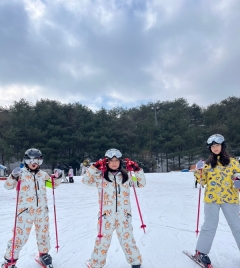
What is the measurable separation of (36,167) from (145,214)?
4.58m

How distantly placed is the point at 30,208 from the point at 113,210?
1.09 m

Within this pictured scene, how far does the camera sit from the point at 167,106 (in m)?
47.2

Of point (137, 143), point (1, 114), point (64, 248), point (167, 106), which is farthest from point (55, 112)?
point (64, 248)

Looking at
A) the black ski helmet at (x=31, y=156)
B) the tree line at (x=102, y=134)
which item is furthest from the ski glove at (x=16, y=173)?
the tree line at (x=102, y=134)

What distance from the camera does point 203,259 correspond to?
12.1ft

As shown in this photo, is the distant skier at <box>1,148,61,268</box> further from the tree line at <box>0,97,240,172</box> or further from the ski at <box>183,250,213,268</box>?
the tree line at <box>0,97,240,172</box>

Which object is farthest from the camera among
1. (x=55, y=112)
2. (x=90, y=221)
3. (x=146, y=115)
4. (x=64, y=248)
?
(x=146, y=115)

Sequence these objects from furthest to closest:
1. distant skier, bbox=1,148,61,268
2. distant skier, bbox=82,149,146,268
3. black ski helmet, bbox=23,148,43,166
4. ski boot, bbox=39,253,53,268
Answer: black ski helmet, bbox=23,148,43,166, ski boot, bbox=39,253,53,268, distant skier, bbox=1,148,61,268, distant skier, bbox=82,149,146,268

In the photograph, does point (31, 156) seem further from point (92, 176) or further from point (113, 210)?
point (113, 210)

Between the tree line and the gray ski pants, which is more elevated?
the tree line

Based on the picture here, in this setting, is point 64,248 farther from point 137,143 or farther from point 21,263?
point 137,143

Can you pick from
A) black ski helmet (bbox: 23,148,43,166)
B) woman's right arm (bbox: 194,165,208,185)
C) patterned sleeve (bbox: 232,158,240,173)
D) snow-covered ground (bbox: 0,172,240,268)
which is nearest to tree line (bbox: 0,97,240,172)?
Answer: snow-covered ground (bbox: 0,172,240,268)

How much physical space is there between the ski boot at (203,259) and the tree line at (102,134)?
2919 cm

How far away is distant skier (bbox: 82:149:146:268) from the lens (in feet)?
11.4
